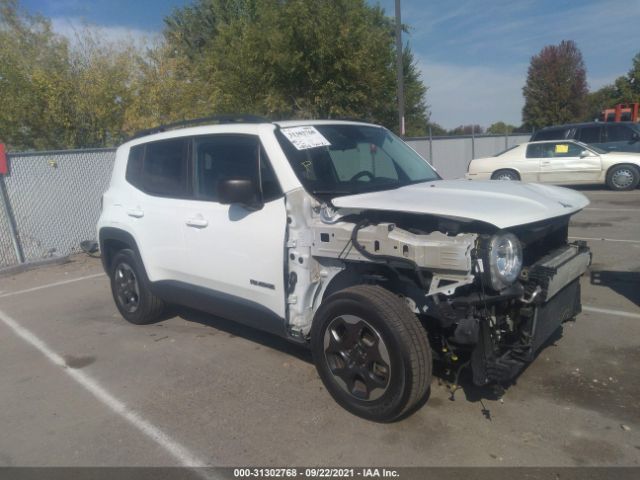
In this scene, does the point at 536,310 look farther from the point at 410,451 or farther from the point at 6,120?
the point at 6,120

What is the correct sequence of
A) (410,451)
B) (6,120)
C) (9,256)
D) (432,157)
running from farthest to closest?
(432,157), (6,120), (9,256), (410,451)

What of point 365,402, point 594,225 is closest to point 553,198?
point 365,402

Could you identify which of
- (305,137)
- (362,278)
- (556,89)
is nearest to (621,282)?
(362,278)

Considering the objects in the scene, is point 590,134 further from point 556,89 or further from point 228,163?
point 556,89

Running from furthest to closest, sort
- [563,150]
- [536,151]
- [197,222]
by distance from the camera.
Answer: [536,151], [563,150], [197,222]

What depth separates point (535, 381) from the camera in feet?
12.9

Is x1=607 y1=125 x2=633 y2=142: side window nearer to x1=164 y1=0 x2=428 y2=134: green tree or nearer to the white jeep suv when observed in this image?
x1=164 y1=0 x2=428 y2=134: green tree

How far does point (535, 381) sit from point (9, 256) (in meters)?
8.85

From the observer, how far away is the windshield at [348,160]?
3.96 metres

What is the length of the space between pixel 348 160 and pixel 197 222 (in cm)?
137

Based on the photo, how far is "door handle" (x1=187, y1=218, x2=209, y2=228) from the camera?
4.41 meters

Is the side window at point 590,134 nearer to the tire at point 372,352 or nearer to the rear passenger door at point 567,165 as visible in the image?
the rear passenger door at point 567,165

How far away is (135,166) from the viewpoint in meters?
5.45

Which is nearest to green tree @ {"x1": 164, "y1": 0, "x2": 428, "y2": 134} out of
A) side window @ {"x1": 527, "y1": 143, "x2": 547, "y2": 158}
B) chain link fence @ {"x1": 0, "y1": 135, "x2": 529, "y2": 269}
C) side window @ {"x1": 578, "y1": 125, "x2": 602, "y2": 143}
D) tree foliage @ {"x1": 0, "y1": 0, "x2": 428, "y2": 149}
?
tree foliage @ {"x1": 0, "y1": 0, "x2": 428, "y2": 149}
